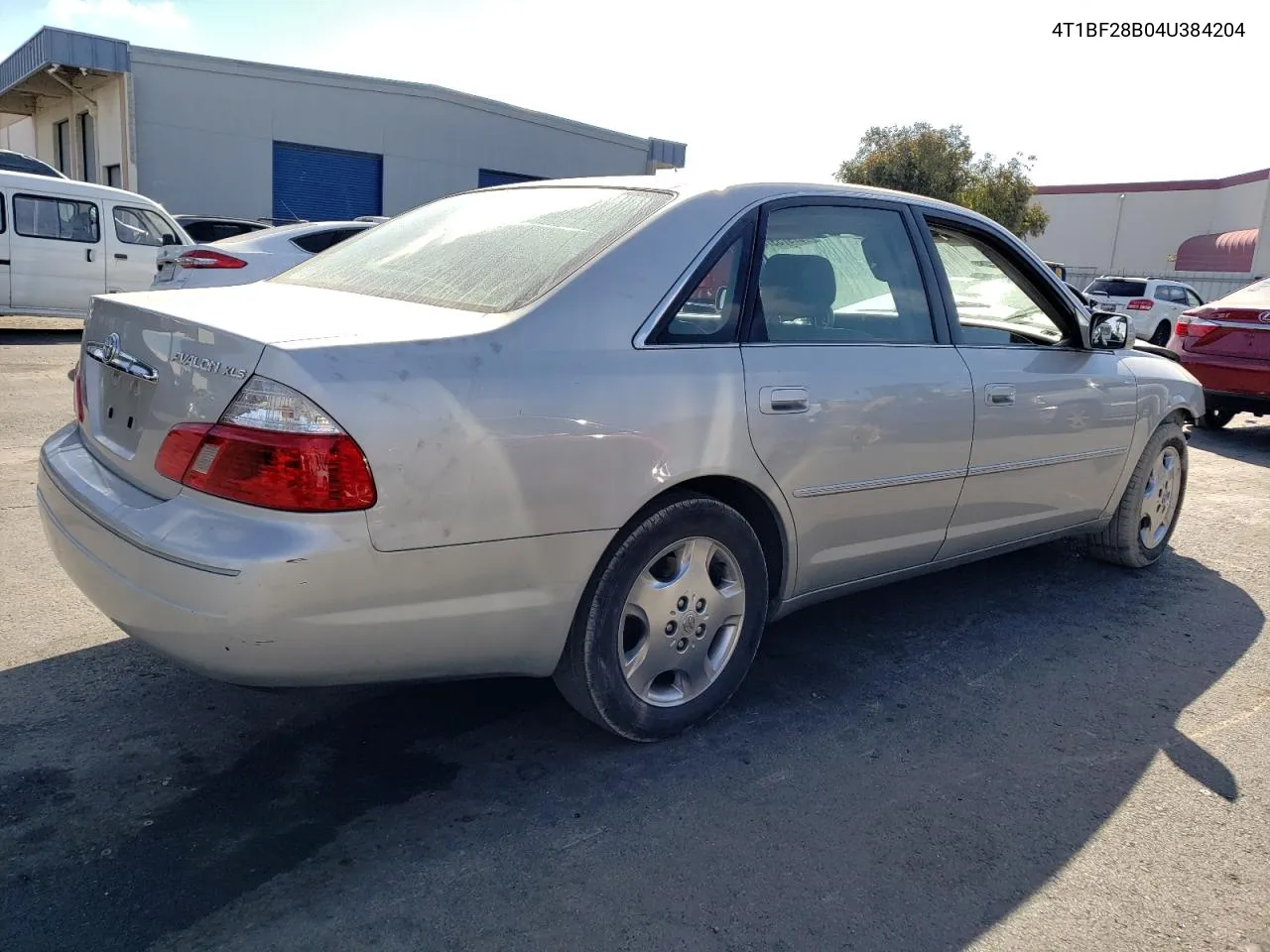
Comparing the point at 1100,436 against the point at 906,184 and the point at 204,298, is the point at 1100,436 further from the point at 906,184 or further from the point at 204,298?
the point at 906,184

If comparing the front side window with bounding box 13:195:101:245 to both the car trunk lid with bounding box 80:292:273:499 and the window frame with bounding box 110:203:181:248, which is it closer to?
the window frame with bounding box 110:203:181:248

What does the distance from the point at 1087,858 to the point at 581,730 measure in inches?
56.0

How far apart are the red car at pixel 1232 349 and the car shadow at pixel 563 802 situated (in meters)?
5.93

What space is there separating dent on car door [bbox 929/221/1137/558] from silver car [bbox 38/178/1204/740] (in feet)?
0.07

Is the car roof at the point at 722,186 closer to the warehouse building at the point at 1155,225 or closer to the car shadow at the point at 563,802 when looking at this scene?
the car shadow at the point at 563,802

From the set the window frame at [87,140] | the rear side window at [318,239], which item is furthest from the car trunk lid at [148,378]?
the window frame at [87,140]

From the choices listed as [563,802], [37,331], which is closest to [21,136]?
[37,331]

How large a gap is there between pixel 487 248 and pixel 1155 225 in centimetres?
4267

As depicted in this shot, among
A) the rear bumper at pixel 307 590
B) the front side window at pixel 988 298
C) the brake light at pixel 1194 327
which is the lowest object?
the rear bumper at pixel 307 590

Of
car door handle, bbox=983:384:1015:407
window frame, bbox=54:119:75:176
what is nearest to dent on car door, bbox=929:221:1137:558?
car door handle, bbox=983:384:1015:407

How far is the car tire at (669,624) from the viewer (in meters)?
2.82

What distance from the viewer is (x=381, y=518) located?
2.35m

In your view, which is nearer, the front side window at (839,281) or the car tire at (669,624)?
the car tire at (669,624)

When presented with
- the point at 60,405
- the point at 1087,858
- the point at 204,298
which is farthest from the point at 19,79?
the point at 1087,858
